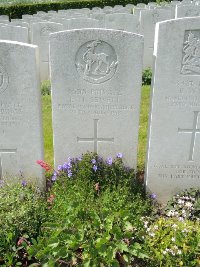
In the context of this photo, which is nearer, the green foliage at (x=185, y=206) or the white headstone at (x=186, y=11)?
the green foliage at (x=185, y=206)

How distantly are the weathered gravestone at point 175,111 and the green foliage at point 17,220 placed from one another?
149 cm

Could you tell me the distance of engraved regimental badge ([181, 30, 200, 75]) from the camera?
3.68m

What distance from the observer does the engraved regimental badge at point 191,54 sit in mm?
3684

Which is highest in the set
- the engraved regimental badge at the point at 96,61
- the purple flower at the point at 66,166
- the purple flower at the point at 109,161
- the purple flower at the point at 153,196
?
the engraved regimental badge at the point at 96,61

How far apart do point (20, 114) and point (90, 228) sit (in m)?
1.59

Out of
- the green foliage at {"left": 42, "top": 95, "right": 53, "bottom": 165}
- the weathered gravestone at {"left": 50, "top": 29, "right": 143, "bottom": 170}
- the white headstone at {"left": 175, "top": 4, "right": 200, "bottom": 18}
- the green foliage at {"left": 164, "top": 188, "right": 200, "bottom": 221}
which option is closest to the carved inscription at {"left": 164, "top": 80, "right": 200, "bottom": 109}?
the weathered gravestone at {"left": 50, "top": 29, "right": 143, "bottom": 170}

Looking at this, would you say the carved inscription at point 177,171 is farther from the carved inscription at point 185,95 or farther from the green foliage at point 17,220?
the green foliage at point 17,220

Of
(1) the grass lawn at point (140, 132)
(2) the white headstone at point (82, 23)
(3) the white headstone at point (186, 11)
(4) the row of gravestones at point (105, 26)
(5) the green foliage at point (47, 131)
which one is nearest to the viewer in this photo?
(1) the grass lawn at point (140, 132)

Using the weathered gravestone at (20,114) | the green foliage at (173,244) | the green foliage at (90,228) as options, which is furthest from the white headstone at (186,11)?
the green foliage at (173,244)

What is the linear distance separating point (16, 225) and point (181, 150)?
6.91ft

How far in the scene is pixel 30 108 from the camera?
3.96m

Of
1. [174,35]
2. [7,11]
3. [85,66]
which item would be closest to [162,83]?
[174,35]

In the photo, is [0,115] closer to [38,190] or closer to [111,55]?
[38,190]

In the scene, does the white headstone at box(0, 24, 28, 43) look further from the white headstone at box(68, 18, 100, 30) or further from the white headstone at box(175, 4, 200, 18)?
the white headstone at box(175, 4, 200, 18)
